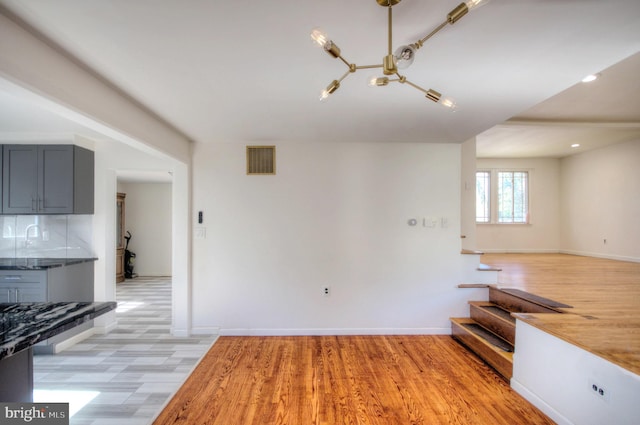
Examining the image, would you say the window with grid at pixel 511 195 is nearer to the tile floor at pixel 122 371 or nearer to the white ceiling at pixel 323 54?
the white ceiling at pixel 323 54

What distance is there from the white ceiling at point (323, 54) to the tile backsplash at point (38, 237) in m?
1.18

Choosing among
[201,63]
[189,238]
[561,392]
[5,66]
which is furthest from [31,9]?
[561,392]

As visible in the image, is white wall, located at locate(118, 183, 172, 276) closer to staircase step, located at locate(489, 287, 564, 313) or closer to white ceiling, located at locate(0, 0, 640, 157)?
white ceiling, located at locate(0, 0, 640, 157)

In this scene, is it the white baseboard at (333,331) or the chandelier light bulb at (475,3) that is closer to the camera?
the chandelier light bulb at (475,3)

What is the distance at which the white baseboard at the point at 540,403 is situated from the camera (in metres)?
2.00

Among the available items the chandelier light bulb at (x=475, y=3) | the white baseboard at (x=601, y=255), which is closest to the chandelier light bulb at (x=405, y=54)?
the chandelier light bulb at (x=475, y=3)

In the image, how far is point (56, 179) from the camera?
325 centimetres

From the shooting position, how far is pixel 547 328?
2127mm

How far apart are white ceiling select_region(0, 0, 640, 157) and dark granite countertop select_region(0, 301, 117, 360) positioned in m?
1.47

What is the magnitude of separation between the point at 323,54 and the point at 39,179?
12.0 feet

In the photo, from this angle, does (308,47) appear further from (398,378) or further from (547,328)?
(398,378)

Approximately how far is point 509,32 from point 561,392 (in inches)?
94.5

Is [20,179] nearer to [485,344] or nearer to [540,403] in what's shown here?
[485,344]

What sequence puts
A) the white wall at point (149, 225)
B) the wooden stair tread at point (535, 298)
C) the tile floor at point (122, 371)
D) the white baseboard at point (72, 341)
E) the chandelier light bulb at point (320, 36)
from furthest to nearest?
the white wall at point (149, 225) < the white baseboard at point (72, 341) < the wooden stair tread at point (535, 298) < the tile floor at point (122, 371) < the chandelier light bulb at point (320, 36)
